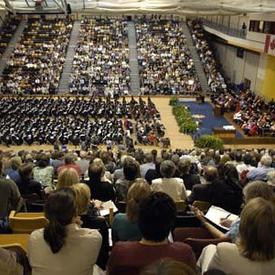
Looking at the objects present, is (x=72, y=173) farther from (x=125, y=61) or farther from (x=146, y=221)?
(x=125, y=61)

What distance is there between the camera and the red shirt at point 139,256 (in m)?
Result: 2.79

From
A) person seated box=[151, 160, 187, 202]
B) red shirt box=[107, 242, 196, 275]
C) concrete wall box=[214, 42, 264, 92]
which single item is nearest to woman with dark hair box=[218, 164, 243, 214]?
person seated box=[151, 160, 187, 202]

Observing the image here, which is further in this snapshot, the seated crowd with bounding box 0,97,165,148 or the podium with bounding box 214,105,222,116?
the podium with bounding box 214,105,222,116

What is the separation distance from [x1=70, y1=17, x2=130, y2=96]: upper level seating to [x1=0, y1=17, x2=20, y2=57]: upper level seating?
524cm

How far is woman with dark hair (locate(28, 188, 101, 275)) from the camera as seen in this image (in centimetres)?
307

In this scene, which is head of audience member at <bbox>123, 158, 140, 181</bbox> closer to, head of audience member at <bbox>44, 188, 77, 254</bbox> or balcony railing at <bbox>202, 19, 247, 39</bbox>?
head of audience member at <bbox>44, 188, 77, 254</bbox>

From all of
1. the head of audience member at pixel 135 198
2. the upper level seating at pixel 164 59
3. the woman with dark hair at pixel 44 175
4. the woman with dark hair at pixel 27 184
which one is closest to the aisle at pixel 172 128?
the upper level seating at pixel 164 59

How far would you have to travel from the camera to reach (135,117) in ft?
69.4

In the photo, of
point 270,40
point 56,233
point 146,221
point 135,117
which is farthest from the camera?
point 270,40

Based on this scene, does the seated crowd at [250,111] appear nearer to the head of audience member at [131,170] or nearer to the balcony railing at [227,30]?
→ the balcony railing at [227,30]

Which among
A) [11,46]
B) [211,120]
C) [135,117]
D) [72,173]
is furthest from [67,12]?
[11,46]

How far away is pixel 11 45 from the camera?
32.4m

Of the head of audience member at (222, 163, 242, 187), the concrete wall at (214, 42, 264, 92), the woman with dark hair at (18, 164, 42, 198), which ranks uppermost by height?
the head of audience member at (222, 163, 242, 187)

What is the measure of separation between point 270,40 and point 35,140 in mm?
13646
